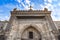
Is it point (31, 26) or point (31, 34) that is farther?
point (31, 26)

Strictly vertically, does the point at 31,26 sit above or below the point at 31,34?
above

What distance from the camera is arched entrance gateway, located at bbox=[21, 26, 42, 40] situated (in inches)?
875

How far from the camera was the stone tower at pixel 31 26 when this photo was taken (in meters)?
21.8

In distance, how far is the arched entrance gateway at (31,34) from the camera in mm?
22222

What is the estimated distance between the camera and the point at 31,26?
901 inches

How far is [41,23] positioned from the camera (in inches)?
912

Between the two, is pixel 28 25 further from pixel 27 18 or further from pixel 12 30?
pixel 12 30

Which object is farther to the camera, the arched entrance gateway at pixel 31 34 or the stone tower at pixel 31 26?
the arched entrance gateway at pixel 31 34

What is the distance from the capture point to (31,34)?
22594mm

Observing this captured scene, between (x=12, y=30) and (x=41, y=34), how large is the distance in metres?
4.92

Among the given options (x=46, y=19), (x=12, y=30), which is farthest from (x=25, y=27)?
(x=46, y=19)

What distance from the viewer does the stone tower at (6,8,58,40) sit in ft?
71.6

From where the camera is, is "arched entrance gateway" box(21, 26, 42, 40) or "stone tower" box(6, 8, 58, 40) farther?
"arched entrance gateway" box(21, 26, 42, 40)

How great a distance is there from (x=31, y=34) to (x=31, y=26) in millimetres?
1392
